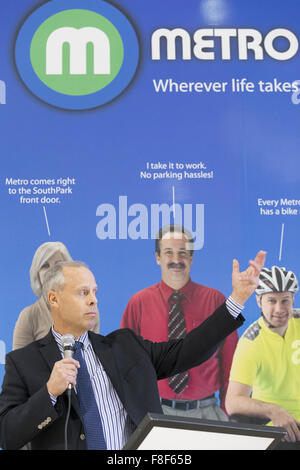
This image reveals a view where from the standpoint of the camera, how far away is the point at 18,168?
12.7 ft

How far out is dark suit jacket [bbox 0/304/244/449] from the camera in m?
2.52

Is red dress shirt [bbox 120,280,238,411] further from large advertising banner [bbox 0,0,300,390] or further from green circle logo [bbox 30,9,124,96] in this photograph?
green circle logo [bbox 30,9,124,96]

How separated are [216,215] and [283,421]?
1300mm

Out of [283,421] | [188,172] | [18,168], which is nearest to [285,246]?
[188,172]

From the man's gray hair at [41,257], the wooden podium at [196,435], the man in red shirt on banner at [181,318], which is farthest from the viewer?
the man's gray hair at [41,257]

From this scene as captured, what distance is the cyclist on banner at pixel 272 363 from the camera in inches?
143

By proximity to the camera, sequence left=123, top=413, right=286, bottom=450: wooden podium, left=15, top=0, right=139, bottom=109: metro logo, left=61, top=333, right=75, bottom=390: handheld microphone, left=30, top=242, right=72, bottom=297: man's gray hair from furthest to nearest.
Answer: left=15, top=0, right=139, bottom=109: metro logo < left=30, top=242, right=72, bottom=297: man's gray hair < left=61, top=333, right=75, bottom=390: handheld microphone < left=123, top=413, right=286, bottom=450: wooden podium

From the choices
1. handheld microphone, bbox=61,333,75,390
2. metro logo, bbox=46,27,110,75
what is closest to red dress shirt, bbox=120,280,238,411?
handheld microphone, bbox=61,333,75,390

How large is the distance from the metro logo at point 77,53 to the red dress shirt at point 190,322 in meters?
1.29

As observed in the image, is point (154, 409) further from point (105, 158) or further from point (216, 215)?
point (105, 158)

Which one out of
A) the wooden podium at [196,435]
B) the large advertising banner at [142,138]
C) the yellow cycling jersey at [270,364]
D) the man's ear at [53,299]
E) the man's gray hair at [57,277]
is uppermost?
the large advertising banner at [142,138]

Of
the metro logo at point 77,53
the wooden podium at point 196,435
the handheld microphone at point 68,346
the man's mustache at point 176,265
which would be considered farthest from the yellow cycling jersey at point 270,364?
the wooden podium at point 196,435

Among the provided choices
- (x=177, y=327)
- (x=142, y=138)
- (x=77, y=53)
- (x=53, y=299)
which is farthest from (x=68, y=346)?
(x=77, y=53)

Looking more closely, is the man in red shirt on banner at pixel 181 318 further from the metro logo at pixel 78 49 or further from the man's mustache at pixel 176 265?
the metro logo at pixel 78 49
